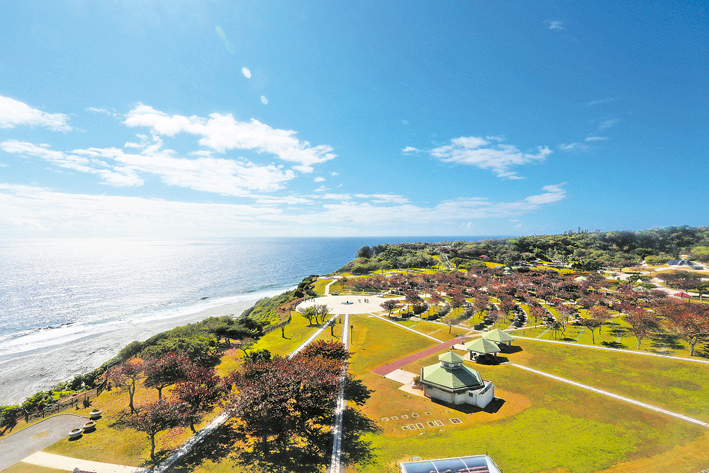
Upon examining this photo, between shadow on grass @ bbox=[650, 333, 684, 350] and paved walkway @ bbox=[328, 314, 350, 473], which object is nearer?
paved walkway @ bbox=[328, 314, 350, 473]

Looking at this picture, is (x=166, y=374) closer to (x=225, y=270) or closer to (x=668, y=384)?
(x=668, y=384)

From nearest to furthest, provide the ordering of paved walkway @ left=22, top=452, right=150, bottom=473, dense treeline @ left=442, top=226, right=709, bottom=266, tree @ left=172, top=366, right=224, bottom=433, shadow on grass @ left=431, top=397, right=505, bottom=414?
paved walkway @ left=22, top=452, right=150, bottom=473 → tree @ left=172, top=366, right=224, bottom=433 → shadow on grass @ left=431, top=397, right=505, bottom=414 → dense treeline @ left=442, top=226, right=709, bottom=266

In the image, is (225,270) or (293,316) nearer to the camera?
(293,316)

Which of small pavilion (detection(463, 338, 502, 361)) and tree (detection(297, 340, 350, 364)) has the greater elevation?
tree (detection(297, 340, 350, 364))

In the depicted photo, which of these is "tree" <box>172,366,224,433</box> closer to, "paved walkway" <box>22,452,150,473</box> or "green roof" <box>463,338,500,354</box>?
"paved walkway" <box>22,452,150,473</box>

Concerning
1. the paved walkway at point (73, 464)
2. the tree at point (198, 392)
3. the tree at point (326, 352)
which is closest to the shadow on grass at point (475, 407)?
the tree at point (326, 352)

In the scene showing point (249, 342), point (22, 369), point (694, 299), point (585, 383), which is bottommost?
point (22, 369)

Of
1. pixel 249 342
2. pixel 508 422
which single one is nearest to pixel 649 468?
pixel 508 422

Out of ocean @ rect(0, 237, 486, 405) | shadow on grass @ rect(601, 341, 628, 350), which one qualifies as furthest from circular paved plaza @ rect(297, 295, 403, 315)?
shadow on grass @ rect(601, 341, 628, 350)

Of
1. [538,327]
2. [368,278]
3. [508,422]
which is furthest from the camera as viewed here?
[368,278]
